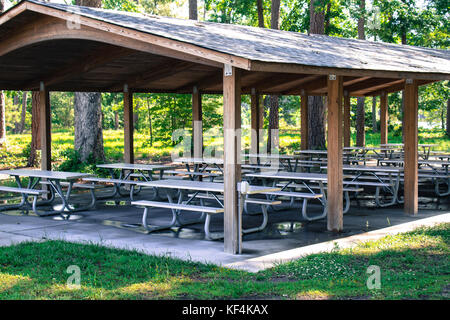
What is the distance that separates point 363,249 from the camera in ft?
24.3

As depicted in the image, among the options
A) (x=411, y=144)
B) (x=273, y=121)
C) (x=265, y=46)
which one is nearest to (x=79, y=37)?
(x=265, y=46)

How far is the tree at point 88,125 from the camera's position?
1641 cm

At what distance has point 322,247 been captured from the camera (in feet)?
25.3

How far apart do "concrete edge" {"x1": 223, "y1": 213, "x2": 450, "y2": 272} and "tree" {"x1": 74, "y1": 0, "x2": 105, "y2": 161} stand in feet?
31.7

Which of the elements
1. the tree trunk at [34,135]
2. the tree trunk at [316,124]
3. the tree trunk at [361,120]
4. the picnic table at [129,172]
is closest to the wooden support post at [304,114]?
the tree trunk at [316,124]

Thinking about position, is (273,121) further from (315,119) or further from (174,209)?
(174,209)

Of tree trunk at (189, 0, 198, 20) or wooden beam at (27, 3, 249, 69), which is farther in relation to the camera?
tree trunk at (189, 0, 198, 20)

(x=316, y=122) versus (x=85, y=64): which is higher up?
(x=85, y=64)

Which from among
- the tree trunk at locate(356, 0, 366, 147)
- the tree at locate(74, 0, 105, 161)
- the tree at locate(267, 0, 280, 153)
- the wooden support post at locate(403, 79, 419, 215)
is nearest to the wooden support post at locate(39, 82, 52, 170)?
the tree at locate(74, 0, 105, 161)

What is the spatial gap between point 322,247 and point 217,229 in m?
2.06

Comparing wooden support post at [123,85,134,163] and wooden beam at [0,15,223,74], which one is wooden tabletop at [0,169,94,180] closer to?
wooden beam at [0,15,223,74]

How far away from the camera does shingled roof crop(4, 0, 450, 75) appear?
764cm
